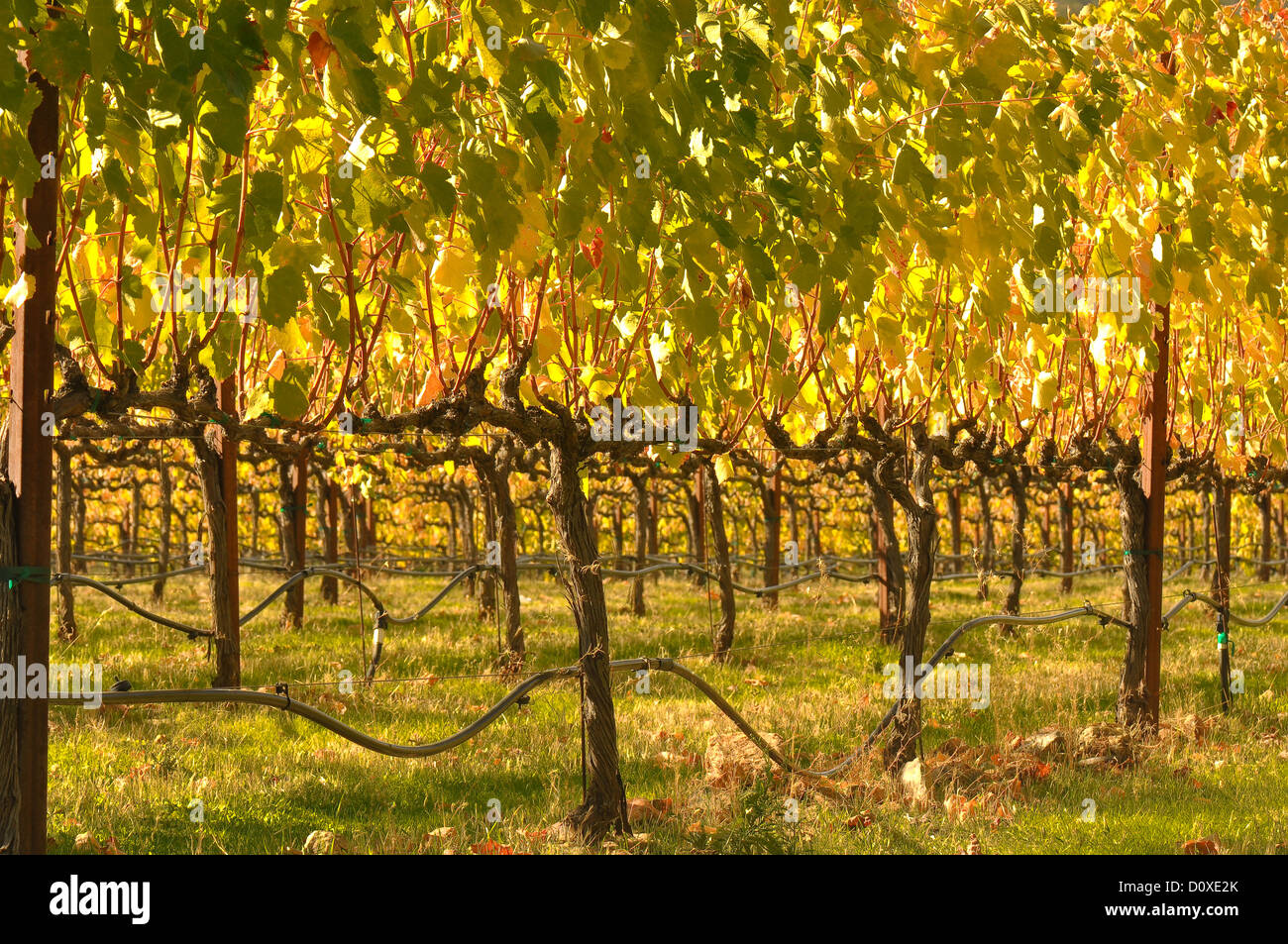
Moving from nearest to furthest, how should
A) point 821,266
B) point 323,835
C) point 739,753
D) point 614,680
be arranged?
point 821,266 < point 323,835 < point 739,753 < point 614,680

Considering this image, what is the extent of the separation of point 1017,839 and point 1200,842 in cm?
75

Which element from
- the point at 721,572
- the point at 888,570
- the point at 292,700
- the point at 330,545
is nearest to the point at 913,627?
the point at 292,700

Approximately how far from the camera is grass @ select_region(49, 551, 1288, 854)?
15.4 feet

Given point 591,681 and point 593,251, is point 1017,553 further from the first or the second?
point 593,251

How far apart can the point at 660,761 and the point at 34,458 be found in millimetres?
4104

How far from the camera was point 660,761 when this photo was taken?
243 inches

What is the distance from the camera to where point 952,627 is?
13.5m

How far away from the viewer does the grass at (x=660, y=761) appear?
185 inches

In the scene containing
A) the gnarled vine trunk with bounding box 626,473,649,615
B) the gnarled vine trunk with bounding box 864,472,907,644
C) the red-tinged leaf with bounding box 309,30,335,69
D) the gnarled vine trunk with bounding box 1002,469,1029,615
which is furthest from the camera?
the gnarled vine trunk with bounding box 626,473,649,615

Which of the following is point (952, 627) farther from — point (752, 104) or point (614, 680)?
point (752, 104)

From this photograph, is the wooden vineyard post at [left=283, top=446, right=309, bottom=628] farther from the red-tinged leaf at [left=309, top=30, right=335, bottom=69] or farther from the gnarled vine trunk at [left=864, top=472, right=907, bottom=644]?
the red-tinged leaf at [left=309, top=30, right=335, bottom=69]

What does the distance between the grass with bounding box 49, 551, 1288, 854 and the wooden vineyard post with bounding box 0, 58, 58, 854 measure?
1836 millimetres

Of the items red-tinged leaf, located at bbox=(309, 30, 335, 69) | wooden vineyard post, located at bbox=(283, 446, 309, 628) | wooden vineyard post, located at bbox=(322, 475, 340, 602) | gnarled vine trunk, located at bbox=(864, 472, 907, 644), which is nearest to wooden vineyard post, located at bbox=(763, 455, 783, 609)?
gnarled vine trunk, located at bbox=(864, 472, 907, 644)
